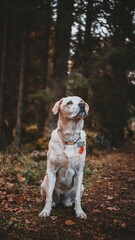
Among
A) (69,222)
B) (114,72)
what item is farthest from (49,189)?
(114,72)

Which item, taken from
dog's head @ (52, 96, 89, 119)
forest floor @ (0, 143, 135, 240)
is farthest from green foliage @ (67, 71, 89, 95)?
dog's head @ (52, 96, 89, 119)

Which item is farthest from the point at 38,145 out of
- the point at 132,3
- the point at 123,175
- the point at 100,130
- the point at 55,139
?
the point at 55,139

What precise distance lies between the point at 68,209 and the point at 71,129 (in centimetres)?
146

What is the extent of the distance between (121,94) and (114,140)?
2.44 m

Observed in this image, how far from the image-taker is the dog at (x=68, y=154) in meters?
4.93

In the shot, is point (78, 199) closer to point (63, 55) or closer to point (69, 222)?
point (69, 222)

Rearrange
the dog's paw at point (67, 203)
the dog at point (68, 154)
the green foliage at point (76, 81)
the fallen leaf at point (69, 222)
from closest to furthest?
the fallen leaf at point (69, 222) < the dog at point (68, 154) < the dog's paw at point (67, 203) < the green foliage at point (76, 81)

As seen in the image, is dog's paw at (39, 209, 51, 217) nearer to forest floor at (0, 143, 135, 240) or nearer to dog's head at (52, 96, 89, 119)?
forest floor at (0, 143, 135, 240)

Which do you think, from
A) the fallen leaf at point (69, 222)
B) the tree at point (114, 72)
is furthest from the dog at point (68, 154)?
the tree at point (114, 72)

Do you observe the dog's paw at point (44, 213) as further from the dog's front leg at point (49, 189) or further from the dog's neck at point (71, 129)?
the dog's neck at point (71, 129)

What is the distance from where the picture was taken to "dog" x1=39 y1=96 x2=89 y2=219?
493 centimetres

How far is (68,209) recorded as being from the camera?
5.39m

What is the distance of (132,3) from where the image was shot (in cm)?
1373

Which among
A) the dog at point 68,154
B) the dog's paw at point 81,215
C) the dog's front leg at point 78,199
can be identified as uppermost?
the dog at point 68,154
